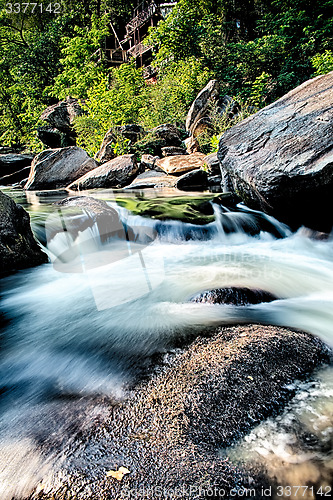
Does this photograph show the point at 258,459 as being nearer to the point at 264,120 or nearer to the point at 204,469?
the point at 204,469

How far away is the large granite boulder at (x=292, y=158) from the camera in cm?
396

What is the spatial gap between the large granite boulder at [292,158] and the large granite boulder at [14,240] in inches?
131

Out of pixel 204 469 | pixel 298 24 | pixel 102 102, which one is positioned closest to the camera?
pixel 204 469

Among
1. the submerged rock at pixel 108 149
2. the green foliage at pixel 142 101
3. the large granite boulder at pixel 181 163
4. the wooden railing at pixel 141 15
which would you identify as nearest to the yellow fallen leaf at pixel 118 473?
the large granite boulder at pixel 181 163

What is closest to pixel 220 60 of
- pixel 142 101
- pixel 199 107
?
pixel 199 107

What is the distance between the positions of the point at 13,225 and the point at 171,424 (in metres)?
3.27

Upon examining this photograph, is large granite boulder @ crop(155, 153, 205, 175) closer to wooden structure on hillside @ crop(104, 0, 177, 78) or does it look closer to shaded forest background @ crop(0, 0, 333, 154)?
shaded forest background @ crop(0, 0, 333, 154)

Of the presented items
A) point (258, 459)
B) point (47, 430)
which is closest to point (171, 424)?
point (258, 459)

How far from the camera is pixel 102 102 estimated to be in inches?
609

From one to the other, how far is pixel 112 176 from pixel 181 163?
251 centimetres

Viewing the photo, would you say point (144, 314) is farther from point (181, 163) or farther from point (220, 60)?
point (220, 60)

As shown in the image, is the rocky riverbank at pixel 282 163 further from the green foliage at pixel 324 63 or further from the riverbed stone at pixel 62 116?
the riverbed stone at pixel 62 116

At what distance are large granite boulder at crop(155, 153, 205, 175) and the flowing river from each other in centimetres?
485

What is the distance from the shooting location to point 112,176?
10977 mm
